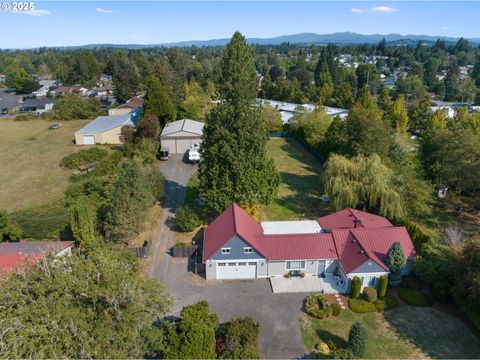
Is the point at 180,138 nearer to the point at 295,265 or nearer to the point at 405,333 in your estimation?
the point at 295,265

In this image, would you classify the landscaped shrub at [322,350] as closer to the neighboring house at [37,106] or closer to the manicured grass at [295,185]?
the manicured grass at [295,185]

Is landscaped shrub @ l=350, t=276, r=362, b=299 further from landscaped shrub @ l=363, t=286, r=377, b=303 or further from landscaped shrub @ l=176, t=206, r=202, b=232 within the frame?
landscaped shrub @ l=176, t=206, r=202, b=232

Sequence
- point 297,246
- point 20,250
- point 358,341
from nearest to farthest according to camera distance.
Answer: point 358,341
point 20,250
point 297,246

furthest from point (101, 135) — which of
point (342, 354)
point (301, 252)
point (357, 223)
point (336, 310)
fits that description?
point (342, 354)

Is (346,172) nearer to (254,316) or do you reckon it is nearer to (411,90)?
(254,316)

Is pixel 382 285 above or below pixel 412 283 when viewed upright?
above

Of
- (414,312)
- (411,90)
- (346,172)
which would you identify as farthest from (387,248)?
(411,90)

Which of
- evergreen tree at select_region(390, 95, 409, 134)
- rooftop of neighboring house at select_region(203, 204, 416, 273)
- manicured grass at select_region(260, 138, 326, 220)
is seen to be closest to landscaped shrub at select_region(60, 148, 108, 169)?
manicured grass at select_region(260, 138, 326, 220)
